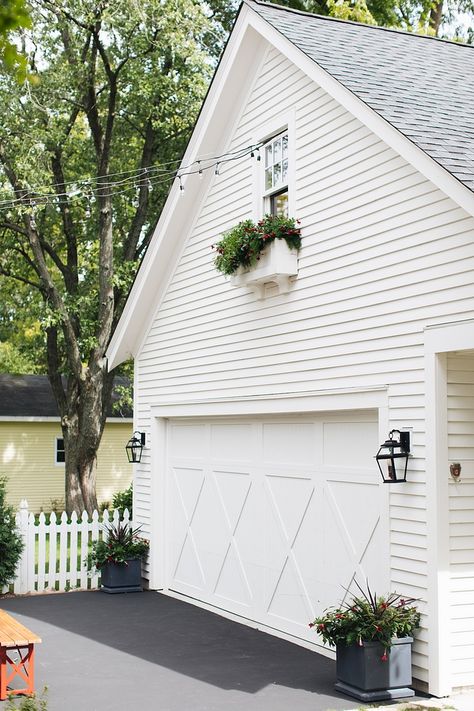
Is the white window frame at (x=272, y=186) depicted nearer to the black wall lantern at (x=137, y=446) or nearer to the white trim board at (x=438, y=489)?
the white trim board at (x=438, y=489)

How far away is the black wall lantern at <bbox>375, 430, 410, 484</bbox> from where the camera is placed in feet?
26.1

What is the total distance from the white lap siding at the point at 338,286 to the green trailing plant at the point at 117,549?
232cm

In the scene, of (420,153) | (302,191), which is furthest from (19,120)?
(420,153)

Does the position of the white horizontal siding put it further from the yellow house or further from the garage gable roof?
the yellow house

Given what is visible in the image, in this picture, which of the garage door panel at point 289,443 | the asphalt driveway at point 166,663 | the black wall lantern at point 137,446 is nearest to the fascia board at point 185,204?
the black wall lantern at point 137,446

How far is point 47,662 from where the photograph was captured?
914 cm

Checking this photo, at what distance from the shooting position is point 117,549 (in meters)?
13.2

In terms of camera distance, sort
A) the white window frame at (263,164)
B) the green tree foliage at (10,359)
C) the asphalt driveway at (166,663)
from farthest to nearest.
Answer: the green tree foliage at (10,359)
the white window frame at (263,164)
the asphalt driveway at (166,663)

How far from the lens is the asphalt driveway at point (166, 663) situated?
7742 millimetres

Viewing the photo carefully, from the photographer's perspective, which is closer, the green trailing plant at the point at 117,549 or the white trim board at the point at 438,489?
the white trim board at the point at 438,489

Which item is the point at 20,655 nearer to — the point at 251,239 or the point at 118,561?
the point at 251,239

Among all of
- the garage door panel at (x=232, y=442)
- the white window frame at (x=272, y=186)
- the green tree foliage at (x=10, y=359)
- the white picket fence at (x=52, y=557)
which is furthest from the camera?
the green tree foliage at (x=10, y=359)

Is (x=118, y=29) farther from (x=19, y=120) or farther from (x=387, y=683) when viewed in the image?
(x=387, y=683)

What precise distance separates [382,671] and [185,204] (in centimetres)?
715
